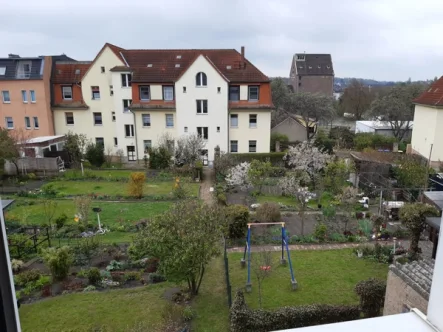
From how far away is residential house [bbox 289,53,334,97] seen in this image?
64438 mm

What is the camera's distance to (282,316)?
7.77 m

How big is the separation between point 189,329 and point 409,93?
3279cm

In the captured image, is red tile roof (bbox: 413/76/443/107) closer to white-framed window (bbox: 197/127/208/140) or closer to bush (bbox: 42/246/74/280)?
white-framed window (bbox: 197/127/208/140)

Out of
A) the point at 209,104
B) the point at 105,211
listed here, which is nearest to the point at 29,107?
the point at 209,104

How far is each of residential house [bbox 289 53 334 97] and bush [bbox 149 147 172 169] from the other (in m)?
46.0

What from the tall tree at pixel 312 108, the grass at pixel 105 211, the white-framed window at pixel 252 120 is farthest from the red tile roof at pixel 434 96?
the grass at pixel 105 211

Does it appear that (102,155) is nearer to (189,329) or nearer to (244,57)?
(244,57)

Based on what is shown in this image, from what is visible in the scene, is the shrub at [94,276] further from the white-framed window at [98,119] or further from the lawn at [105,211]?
the white-framed window at [98,119]

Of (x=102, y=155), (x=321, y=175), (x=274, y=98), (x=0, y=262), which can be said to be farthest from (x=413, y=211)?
(x=274, y=98)

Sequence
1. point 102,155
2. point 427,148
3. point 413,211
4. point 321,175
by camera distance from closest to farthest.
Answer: point 413,211 < point 321,175 < point 427,148 < point 102,155

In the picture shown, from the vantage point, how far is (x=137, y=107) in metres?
26.7

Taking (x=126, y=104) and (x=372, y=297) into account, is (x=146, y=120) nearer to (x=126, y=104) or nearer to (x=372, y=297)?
(x=126, y=104)

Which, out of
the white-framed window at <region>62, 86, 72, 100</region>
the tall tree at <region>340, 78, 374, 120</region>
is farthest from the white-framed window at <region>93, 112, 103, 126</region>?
the tall tree at <region>340, 78, 374, 120</region>

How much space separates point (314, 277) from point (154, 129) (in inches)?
776
